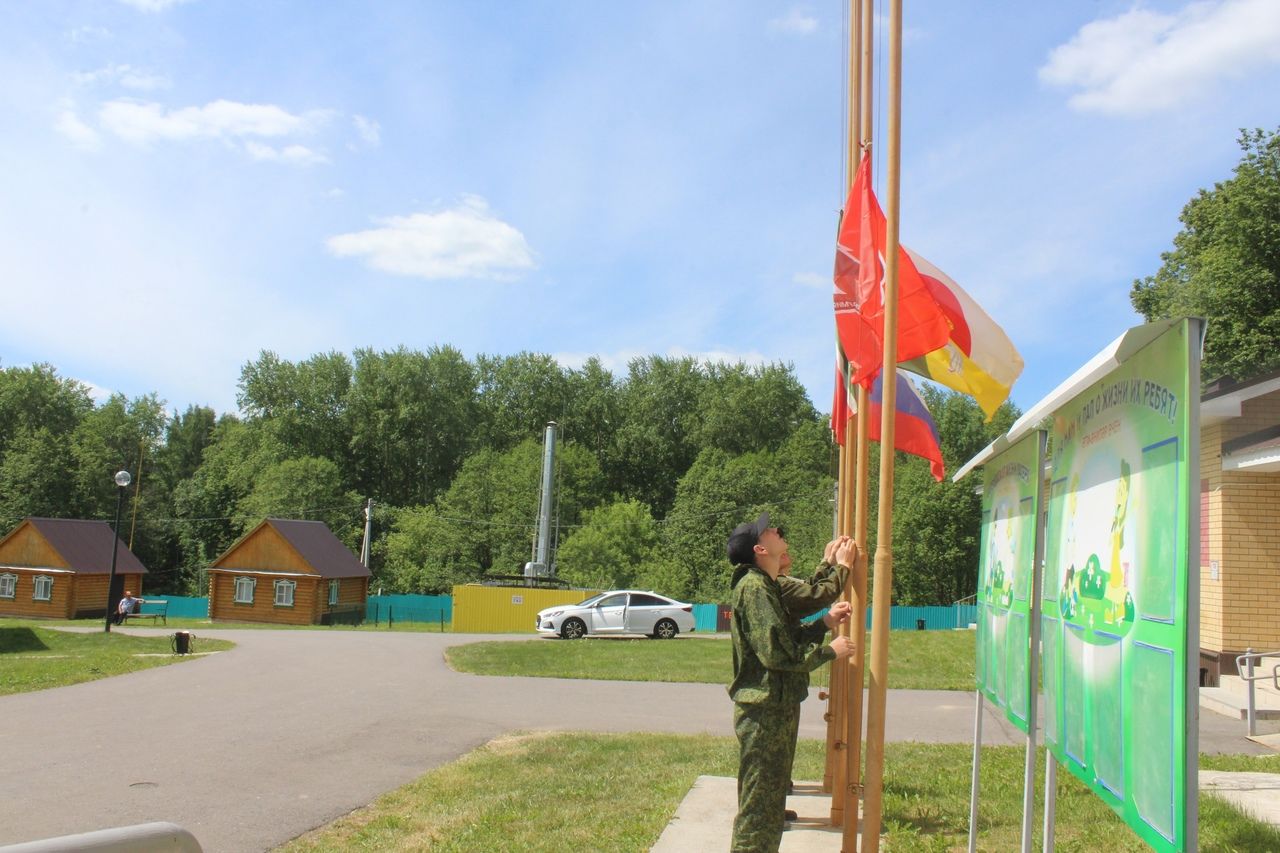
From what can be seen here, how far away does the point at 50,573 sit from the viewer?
4722cm

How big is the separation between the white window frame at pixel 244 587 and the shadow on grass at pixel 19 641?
19146 millimetres

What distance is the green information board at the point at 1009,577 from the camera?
4.50 m

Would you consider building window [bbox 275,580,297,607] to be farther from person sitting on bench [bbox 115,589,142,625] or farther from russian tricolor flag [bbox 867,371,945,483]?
russian tricolor flag [bbox 867,371,945,483]

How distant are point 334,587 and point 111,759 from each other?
39.9 m

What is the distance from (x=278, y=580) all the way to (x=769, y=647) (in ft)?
151

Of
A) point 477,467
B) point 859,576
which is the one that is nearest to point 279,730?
point 859,576

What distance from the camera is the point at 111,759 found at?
31.6 ft

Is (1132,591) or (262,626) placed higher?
(1132,591)

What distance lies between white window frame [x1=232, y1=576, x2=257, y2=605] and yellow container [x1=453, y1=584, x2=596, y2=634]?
42.7 ft

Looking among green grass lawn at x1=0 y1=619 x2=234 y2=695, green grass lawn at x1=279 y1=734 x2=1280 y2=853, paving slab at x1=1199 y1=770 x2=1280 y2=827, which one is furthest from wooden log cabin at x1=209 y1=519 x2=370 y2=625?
paving slab at x1=1199 y1=770 x2=1280 y2=827

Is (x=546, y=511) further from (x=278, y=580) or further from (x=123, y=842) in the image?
(x=123, y=842)

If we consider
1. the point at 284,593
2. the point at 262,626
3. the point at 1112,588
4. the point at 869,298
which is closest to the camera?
the point at 1112,588

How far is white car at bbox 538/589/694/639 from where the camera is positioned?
28062mm

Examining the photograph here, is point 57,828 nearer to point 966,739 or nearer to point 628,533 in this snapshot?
point 966,739
